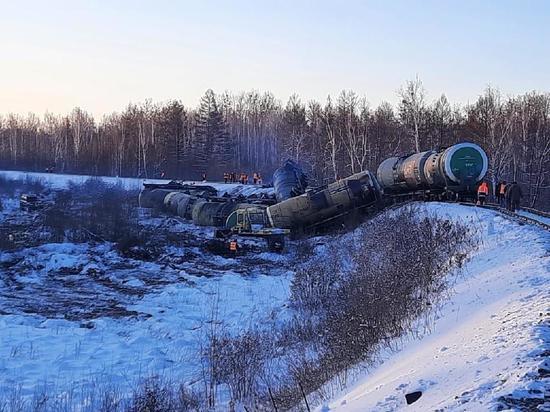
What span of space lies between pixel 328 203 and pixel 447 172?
615 cm

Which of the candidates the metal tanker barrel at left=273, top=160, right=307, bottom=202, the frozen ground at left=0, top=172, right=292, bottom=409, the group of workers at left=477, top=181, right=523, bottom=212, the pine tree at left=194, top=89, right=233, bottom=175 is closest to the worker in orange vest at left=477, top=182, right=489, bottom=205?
the group of workers at left=477, top=181, right=523, bottom=212

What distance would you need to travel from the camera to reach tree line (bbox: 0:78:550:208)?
45125mm

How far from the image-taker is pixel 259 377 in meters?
10.2

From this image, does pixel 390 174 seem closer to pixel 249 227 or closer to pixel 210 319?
pixel 249 227

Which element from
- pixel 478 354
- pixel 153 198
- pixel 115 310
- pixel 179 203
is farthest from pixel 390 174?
pixel 478 354

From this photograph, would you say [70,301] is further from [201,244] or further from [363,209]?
[363,209]

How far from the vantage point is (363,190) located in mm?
26109

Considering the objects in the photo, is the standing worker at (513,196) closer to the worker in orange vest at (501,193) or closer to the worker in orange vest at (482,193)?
the worker in orange vest at (482,193)

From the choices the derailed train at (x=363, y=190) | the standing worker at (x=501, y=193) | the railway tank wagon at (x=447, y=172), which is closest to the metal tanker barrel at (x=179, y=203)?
the derailed train at (x=363, y=190)

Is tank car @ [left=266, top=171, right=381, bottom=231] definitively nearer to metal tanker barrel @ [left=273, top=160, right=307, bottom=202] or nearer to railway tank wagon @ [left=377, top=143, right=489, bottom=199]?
railway tank wagon @ [left=377, top=143, right=489, bottom=199]

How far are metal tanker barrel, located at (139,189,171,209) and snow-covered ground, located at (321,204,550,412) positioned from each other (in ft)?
103

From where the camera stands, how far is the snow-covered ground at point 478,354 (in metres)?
5.21

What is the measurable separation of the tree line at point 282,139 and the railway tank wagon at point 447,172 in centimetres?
1308

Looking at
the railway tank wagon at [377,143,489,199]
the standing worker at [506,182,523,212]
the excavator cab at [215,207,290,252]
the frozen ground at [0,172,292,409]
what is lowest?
the frozen ground at [0,172,292,409]
